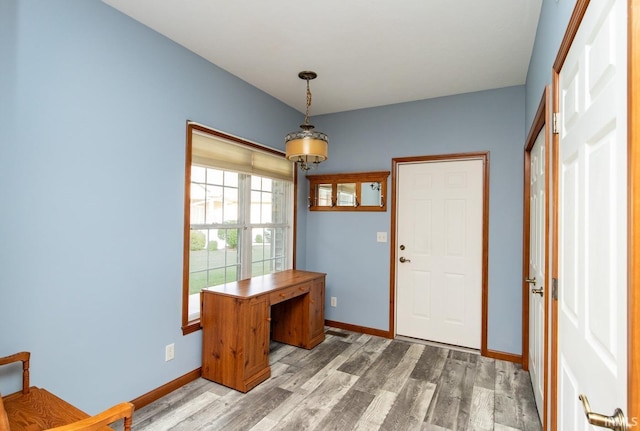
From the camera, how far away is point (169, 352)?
2.50 metres

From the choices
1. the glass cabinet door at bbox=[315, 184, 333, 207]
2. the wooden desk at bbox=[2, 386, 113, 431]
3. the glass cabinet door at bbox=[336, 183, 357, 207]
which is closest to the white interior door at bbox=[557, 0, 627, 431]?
the wooden desk at bbox=[2, 386, 113, 431]

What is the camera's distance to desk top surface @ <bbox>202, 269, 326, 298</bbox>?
2.69 m

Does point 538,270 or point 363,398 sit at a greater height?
point 538,270

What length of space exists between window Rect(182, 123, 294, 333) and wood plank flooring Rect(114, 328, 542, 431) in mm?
665

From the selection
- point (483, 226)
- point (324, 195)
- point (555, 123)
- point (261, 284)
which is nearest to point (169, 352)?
point (261, 284)

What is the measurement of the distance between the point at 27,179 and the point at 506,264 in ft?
12.3

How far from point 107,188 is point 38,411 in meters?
1.24

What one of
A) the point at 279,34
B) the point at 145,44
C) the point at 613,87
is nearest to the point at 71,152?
the point at 145,44

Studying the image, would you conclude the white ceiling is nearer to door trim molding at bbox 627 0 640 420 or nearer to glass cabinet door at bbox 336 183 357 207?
glass cabinet door at bbox 336 183 357 207

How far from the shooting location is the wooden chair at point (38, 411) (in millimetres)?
1275

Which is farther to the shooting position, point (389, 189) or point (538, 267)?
point (389, 189)

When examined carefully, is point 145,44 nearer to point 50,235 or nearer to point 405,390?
point 50,235

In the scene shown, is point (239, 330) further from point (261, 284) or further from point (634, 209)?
point (634, 209)

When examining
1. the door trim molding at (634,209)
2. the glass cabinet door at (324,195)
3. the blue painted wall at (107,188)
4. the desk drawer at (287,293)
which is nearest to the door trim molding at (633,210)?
the door trim molding at (634,209)
